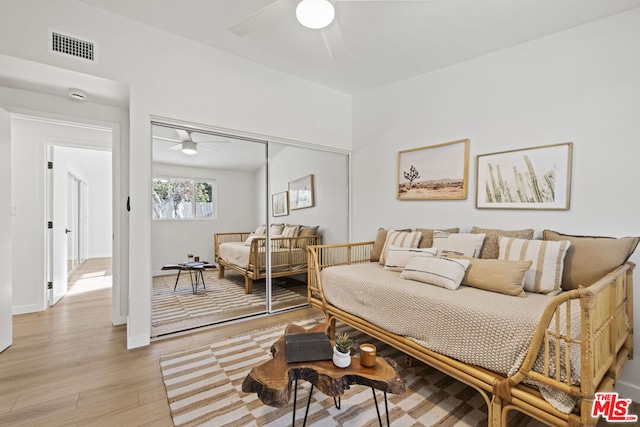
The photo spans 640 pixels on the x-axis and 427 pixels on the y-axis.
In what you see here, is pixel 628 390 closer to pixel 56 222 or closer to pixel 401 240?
pixel 401 240

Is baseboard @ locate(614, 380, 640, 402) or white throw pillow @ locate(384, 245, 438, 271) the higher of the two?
white throw pillow @ locate(384, 245, 438, 271)

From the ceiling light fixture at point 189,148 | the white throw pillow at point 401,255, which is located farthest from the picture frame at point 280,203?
the white throw pillow at point 401,255

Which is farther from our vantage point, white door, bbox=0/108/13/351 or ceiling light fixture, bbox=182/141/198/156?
ceiling light fixture, bbox=182/141/198/156

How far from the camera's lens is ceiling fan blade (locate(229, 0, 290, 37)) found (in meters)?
1.74

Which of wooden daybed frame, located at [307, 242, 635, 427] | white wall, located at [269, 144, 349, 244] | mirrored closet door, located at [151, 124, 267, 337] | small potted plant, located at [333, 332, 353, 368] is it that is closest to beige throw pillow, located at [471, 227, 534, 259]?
wooden daybed frame, located at [307, 242, 635, 427]

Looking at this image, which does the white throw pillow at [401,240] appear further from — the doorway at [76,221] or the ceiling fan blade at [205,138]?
the doorway at [76,221]

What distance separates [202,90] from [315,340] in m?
2.54

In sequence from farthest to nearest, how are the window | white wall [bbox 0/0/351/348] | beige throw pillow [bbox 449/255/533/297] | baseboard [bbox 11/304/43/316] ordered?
baseboard [bbox 11/304/43/316] → the window → white wall [bbox 0/0/351/348] → beige throw pillow [bbox 449/255/533/297]

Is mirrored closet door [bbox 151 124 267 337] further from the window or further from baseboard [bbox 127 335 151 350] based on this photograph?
baseboard [bbox 127 335 151 350]

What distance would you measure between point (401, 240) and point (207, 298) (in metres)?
2.37

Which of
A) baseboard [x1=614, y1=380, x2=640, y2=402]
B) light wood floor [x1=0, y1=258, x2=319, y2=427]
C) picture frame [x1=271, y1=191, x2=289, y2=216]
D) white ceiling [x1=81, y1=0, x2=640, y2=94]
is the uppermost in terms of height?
white ceiling [x1=81, y1=0, x2=640, y2=94]

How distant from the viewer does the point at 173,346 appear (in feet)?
8.13

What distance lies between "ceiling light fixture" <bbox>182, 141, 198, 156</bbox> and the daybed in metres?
0.91

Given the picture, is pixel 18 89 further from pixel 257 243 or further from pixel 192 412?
pixel 192 412
